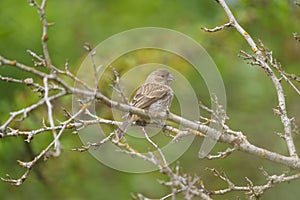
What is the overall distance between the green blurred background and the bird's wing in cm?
205

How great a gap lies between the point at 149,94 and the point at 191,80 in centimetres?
337

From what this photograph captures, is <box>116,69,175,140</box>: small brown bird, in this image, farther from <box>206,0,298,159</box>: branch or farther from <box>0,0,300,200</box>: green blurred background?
<box>0,0,300,200</box>: green blurred background

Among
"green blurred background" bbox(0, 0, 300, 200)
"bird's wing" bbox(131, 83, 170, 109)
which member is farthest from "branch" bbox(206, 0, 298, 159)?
"green blurred background" bbox(0, 0, 300, 200)

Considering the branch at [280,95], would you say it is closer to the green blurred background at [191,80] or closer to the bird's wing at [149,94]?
the bird's wing at [149,94]

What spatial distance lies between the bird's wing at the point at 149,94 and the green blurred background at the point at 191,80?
2.05 m

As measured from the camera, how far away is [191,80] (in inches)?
442

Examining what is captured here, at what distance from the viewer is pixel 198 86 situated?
11250 millimetres

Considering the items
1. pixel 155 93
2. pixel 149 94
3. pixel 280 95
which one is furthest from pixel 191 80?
pixel 280 95

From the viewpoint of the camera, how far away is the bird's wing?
7609 mm

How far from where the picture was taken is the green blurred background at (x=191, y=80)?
10.2m

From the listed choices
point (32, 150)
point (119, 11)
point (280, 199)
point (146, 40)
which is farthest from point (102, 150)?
point (119, 11)

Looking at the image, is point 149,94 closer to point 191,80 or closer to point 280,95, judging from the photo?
point 280,95

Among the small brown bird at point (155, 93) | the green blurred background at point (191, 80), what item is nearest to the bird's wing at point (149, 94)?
the small brown bird at point (155, 93)

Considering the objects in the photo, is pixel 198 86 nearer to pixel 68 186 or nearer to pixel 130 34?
pixel 130 34
